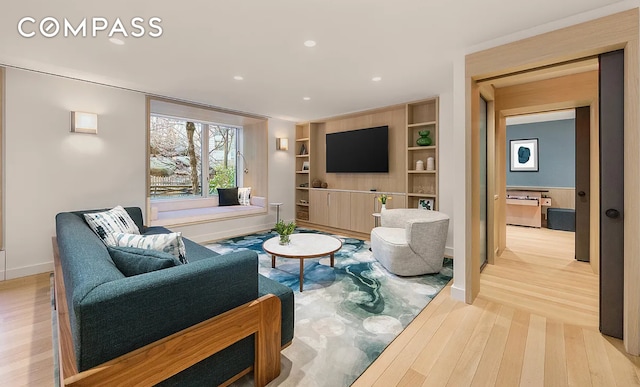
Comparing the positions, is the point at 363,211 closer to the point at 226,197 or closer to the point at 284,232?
the point at 284,232

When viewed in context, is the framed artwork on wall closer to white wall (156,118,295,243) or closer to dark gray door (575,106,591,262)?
dark gray door (575,106,591,262)

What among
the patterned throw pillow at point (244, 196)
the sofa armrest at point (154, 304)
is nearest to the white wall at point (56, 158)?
the patterned throw pillow at point (244, 196)

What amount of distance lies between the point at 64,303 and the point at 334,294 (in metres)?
2.00

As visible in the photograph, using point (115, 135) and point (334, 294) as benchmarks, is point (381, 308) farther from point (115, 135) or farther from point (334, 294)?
point (115, 135)

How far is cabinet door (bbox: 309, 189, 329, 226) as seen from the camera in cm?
580

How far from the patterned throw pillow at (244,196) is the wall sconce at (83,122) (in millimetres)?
2777

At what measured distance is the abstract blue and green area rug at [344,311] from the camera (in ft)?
5.66

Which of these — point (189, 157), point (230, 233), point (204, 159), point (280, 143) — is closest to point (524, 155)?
point (280, 143)

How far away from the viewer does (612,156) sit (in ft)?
6.53

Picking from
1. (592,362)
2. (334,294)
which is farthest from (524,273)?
(334,294)

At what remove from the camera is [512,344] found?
196 cm

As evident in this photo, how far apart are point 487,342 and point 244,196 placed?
494 cm

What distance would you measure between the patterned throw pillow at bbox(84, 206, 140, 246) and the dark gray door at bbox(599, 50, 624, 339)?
3874mm

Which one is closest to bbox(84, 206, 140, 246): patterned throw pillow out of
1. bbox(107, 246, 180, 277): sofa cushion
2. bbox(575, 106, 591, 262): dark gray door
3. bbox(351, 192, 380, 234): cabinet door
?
bbox(107, 246, 180, 277): sofa cushion
